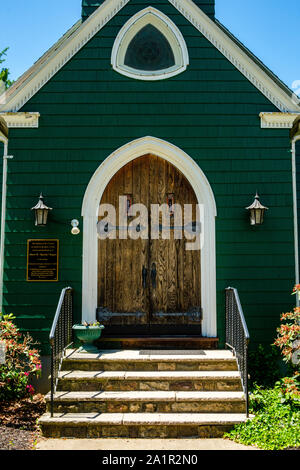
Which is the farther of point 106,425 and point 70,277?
point 70,277

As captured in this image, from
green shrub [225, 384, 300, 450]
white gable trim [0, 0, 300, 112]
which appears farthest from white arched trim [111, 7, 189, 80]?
green shrub [225, 384, 300, 450]

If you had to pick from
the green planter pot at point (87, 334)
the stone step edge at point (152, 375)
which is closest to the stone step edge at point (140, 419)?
the stone step edge at point (152, 375)

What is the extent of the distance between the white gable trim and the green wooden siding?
0.09 meters

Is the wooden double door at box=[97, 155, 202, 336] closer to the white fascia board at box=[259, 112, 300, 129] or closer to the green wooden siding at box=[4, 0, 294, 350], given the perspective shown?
the green wooden siding at box=[4, 0, 294, 350]

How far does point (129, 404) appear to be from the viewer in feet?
16.4

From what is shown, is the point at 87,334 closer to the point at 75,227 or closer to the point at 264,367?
the point at 75,227

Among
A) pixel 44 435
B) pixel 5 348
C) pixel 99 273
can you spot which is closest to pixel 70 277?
pixel 99 273

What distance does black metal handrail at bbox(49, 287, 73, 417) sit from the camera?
5.11 m

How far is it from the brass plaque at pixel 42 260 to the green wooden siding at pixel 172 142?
3.5 inches

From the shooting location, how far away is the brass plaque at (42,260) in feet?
21.0

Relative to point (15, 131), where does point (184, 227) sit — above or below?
below

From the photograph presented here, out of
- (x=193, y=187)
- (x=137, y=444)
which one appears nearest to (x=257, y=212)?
(x=193, y=187)
